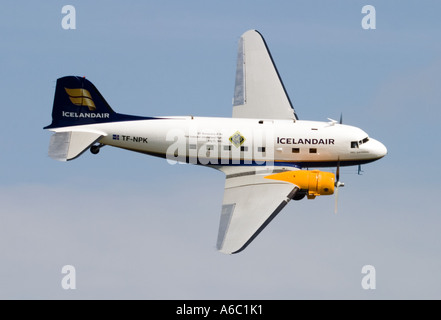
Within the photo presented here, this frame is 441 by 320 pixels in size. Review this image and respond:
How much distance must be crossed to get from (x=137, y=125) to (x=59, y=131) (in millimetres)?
4590

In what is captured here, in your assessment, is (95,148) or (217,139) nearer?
(217,139)

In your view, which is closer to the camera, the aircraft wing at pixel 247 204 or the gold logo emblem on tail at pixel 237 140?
the aircraft wing at pixel 247 204

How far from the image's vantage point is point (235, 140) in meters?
56.1

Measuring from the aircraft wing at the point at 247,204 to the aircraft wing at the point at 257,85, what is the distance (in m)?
4.75

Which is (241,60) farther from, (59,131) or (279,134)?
(59,131)

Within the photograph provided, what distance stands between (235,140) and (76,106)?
31.6ft

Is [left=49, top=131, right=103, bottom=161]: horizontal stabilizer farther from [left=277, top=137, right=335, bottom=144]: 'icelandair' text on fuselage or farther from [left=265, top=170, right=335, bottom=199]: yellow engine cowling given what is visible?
[left=265, top=170, right=335, bottom=199]: yellow engine cowling

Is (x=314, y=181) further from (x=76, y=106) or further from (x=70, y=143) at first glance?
(x=76, y=106)

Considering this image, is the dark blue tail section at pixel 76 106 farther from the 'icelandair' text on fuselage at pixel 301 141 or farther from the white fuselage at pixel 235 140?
the 'icelandair' text on fuselage at pixel 301 141

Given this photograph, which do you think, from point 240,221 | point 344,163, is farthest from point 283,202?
point 344,163

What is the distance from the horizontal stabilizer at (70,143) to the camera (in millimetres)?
55031

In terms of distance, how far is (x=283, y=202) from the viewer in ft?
174

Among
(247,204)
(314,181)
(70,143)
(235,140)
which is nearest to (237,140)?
(235,140)

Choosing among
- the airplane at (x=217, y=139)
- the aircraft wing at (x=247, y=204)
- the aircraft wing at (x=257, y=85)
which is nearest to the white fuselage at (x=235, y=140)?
A: the airplane at (x=217, y=139)
